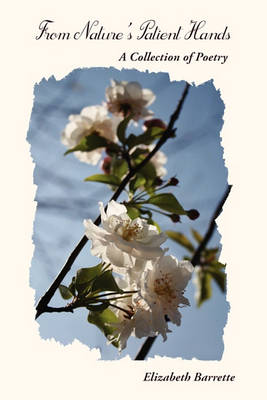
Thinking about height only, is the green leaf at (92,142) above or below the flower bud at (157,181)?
above

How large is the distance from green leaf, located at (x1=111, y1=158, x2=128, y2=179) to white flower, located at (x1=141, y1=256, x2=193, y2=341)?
67cm

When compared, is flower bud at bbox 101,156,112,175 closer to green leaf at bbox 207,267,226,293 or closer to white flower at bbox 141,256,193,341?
white flower at bbox 141,256,193,341

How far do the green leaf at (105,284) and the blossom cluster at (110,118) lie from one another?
0.93 metres

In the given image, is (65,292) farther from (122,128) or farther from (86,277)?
(122,128)

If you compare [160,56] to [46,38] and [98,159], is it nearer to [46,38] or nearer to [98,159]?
[46,38]

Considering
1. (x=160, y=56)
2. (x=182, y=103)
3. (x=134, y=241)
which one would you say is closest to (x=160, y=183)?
(x=182, y=103)

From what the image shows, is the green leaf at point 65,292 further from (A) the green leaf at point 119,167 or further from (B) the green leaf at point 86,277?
(A) the green leaf at point 119,167

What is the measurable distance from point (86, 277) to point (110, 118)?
102cm

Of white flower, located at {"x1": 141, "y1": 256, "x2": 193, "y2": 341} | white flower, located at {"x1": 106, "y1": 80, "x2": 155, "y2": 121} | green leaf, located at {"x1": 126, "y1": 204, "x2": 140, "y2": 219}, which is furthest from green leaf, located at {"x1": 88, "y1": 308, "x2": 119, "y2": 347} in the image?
white flower, located at {"x1": 106, "y1": 80, "x2": 155, "y2": 121}

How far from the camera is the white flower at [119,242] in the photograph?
3.28 ft

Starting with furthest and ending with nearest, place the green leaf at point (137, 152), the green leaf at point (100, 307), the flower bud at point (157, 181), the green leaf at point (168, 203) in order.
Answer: the green leaf at point (137, 152) < the flower bud at point (157, 181) < the green leaf at point (168, 203) < the green leaf at point (100, 307)

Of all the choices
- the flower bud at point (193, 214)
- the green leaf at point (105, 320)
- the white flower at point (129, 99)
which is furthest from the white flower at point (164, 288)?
the white flower at point (129, 99)

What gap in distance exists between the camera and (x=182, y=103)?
1519 mm

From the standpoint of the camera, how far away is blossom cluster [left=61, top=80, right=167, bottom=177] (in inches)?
74.4
